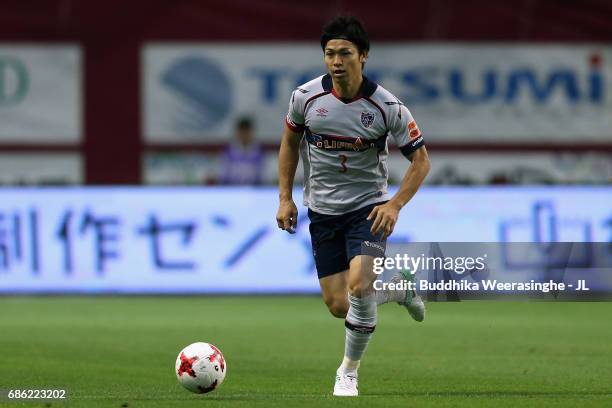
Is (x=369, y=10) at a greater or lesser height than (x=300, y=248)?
greater

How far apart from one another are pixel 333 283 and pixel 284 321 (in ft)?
17.9

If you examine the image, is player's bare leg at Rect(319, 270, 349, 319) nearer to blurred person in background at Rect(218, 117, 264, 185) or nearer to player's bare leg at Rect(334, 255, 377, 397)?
player's bare leg at Rect(334, 255, 377, 397)

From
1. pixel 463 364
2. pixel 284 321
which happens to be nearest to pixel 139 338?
pixel 284 321

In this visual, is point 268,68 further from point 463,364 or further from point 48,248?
point 463,364

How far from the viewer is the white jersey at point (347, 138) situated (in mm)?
8727

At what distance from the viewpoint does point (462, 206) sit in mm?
17500

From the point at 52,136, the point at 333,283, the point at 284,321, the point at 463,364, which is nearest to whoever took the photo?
the point at 333,283

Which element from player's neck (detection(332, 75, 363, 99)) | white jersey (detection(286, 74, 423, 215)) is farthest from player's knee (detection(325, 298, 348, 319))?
player's neck (detection(332, 75, 363, 99))

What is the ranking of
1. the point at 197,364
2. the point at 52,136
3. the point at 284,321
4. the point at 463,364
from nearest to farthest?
the point at 197,364, the point at 463,364, the point at 284,321, the point at 52,136

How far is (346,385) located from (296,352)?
3103 mm

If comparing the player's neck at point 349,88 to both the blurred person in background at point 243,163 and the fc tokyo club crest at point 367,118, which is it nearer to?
the fc tokyo club crest at point 367,118

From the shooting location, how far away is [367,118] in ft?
28.6

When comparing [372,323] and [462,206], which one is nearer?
[372,323]

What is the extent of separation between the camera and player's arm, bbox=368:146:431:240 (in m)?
8.33
